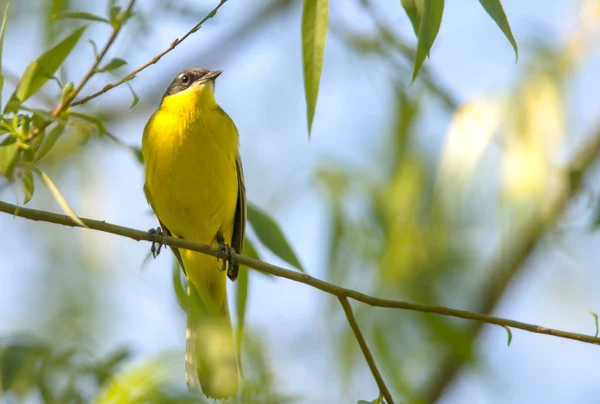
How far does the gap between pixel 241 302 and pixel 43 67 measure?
1.46 metres

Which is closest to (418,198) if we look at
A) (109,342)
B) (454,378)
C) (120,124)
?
(454,378)

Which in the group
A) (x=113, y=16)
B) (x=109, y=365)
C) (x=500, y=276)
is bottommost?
(x=500, y=276)

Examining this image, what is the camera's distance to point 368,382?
5.78 meters

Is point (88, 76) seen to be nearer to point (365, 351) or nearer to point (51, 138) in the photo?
point (51, 138)

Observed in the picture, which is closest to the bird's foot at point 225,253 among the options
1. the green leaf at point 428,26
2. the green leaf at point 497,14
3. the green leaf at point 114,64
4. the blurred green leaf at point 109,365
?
the blurred green leaf at point 109,365

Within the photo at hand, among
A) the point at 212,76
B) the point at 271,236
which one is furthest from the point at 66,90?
the point at 212,76

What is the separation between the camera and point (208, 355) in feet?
12.6

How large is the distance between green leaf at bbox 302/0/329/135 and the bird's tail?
4.87ft

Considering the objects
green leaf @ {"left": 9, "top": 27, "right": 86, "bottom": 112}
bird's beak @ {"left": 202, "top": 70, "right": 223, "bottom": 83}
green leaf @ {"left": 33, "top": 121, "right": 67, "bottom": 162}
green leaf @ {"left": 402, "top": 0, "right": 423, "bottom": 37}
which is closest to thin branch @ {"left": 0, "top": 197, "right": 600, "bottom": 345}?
green leaf @ {"left": 33, "top": 121, "right": 67, "bottom": 162}

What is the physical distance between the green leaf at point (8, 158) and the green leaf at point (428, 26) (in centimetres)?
128

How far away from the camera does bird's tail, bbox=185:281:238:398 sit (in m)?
3.55

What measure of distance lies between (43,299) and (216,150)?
2.59m

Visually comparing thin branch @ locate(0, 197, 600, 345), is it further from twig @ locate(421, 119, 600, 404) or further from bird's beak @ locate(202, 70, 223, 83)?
twig @ locate(421, 119, 600, 404)

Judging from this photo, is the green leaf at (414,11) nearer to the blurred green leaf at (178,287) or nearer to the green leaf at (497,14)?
the green leaf at (497,14)
